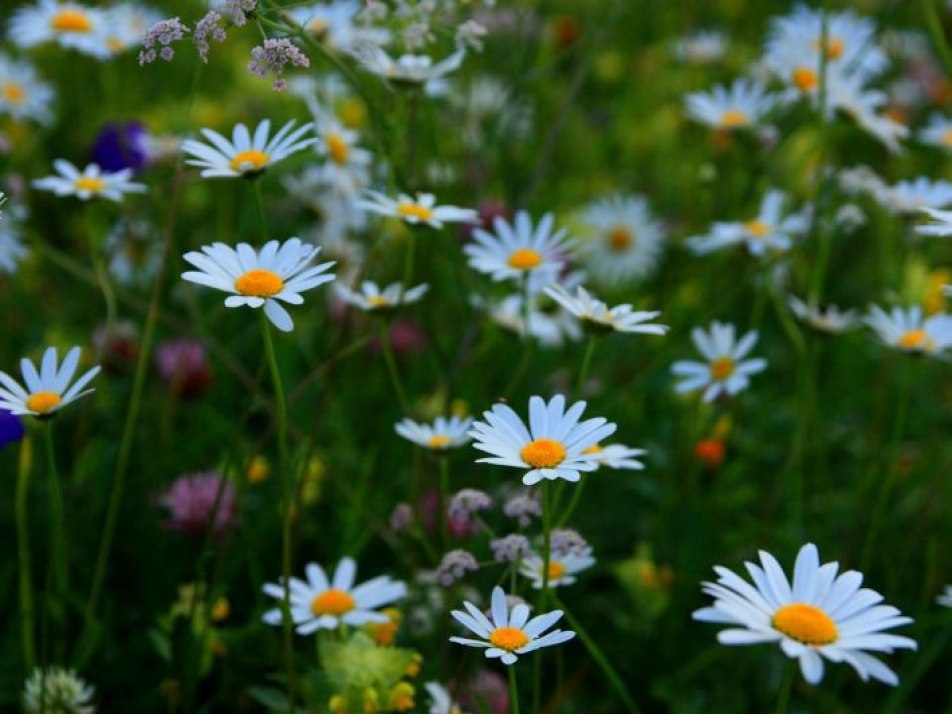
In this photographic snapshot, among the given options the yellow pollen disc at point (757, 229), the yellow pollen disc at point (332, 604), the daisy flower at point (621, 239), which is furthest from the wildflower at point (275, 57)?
the daisy flower at point (621, 239)

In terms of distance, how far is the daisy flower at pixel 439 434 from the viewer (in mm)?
1188

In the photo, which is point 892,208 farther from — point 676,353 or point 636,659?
point 636,659

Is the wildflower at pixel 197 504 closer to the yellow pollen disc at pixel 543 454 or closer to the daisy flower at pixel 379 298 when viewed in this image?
the daisy flower at pixel 379 298

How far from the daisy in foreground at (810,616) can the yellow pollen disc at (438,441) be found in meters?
0.43

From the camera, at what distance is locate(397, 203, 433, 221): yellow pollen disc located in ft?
4.17

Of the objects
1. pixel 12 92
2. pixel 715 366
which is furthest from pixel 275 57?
pixel 12 92

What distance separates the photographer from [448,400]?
149cm

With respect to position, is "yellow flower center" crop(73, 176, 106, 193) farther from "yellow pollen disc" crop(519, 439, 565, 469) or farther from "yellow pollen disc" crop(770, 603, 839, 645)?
"yellow pollen disc" crop(770, 603, 839, 645)

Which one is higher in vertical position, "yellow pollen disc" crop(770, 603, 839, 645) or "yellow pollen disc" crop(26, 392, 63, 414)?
"yellow pollen disc" crop(26, 392, 63, 414)

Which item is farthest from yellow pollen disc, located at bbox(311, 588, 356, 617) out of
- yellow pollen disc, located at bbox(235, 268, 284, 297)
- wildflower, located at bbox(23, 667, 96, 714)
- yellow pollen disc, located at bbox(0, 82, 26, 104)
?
yellow pollen disc, located at bbox(0, 82, 26, 104)

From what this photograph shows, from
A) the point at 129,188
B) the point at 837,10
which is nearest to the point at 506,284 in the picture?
the point at 129,188

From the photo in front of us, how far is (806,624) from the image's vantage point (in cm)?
78

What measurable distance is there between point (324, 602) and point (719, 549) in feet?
2.03

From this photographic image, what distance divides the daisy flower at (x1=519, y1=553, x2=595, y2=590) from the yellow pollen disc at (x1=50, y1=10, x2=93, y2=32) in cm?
118
